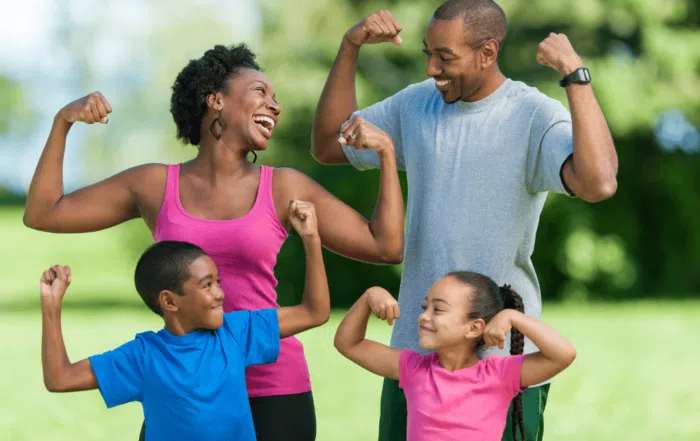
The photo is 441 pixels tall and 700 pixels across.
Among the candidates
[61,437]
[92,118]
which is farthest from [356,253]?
[61,437]

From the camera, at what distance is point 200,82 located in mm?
4023

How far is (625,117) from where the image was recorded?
15.7 m

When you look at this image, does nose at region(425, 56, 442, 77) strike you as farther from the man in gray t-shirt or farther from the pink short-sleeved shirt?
the pink short-sleeved shirt

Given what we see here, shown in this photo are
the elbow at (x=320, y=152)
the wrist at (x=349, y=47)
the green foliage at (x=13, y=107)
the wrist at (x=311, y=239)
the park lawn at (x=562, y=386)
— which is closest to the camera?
the wrist at (x=311, y=239)

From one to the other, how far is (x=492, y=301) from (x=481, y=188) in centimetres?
36

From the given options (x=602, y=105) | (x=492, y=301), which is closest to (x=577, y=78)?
(x=492, y=301)

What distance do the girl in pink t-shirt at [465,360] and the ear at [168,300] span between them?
565 mm

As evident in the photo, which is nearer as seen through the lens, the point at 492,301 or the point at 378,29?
the point at 492,301

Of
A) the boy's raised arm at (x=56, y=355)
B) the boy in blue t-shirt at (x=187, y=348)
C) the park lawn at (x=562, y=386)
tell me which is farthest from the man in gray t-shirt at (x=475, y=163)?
the park lawn at (x=562, y=386)

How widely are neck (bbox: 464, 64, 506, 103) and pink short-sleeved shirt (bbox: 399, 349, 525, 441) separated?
82 cm

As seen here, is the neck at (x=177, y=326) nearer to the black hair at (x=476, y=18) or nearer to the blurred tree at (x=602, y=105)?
the black hair at (x=476, y=18)

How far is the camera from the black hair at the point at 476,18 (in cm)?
383

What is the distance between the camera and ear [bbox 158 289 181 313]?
3.68 m

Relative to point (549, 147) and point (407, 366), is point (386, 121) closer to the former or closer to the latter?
point (549, 147)
